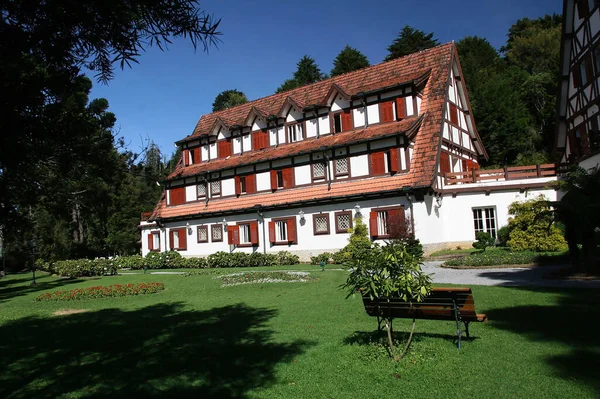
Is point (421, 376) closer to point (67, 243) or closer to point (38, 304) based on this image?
point (38, 304)

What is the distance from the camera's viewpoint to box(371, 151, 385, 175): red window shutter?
87.1 ft

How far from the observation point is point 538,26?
212 feet

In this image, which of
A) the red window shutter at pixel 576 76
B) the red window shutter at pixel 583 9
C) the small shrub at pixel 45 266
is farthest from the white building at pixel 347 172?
the small shrub at pixel 45 266

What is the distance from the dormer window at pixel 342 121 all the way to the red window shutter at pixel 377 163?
3.25 metres

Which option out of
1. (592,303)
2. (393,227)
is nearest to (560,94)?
(393,227)

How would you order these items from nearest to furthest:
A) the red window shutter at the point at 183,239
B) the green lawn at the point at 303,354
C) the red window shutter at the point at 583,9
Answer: the green lawn at the point at 303,354 → the red window shutter at the point at 583,9 → the red window shutter at the point at 183,239

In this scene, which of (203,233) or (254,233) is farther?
(203,233)

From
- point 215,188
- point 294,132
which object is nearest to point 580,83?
point 294,132

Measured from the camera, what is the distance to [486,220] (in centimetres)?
2623

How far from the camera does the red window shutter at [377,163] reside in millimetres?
26547

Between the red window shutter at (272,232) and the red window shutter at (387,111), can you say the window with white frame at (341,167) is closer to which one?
the red window shutter at (387,111)

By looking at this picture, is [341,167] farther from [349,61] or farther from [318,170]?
[349,61]

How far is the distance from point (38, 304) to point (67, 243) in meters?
23.8

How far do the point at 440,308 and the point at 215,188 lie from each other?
2878 cm
